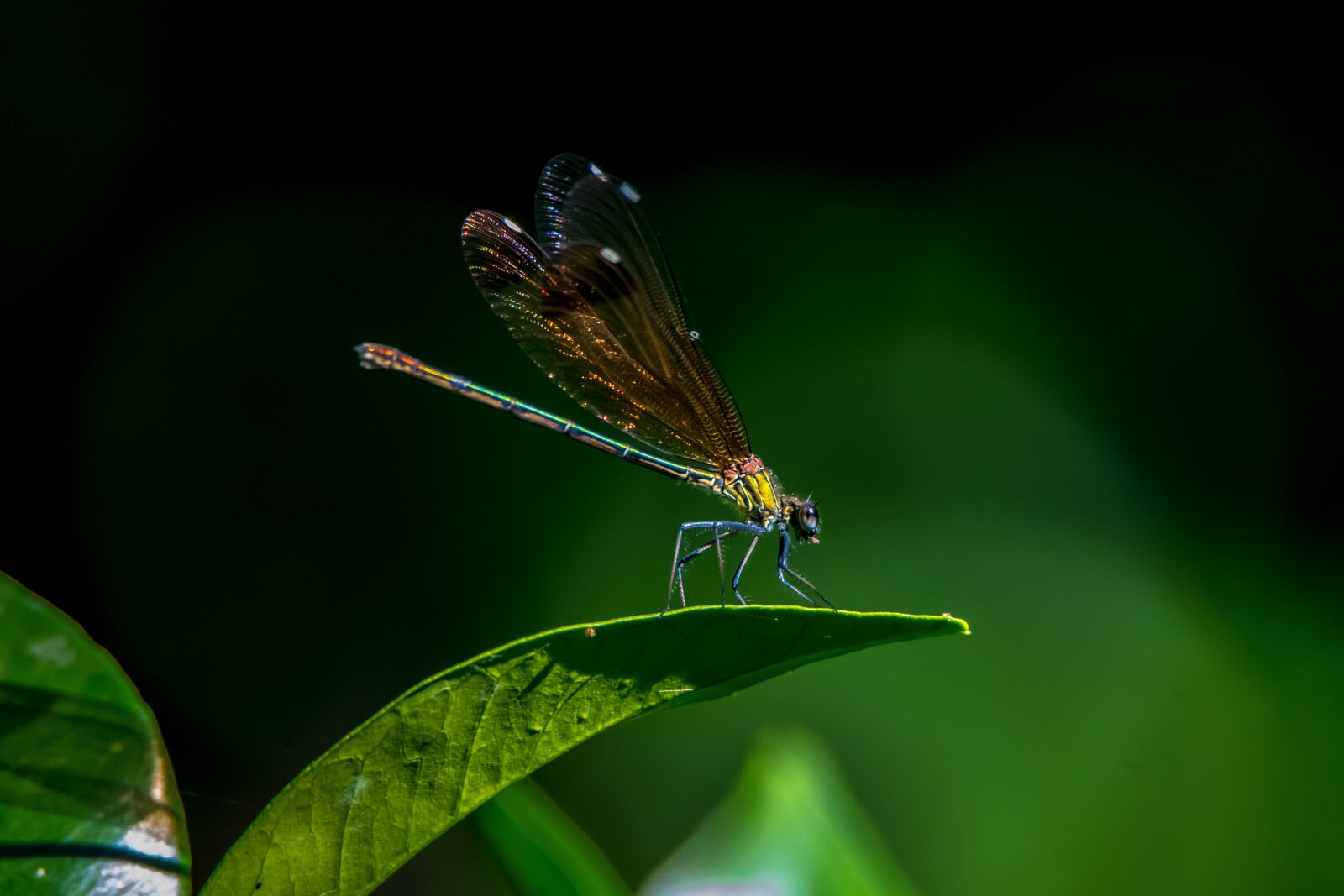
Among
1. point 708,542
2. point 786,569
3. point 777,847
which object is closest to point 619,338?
point 708,542

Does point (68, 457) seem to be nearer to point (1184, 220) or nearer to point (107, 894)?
point (107, 894)

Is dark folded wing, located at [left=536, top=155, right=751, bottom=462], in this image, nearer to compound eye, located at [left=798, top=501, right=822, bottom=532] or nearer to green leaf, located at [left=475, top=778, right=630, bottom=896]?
compound eye, located at [left=798, top=501, right=822, bottom=532]

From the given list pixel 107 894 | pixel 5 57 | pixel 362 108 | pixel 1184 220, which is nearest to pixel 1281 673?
pixel 1184 220

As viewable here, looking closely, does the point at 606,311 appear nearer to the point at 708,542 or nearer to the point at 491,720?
the point at 708,542

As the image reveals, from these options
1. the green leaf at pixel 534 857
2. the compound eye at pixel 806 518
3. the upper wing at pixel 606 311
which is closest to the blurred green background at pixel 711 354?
the compound eye at pixel 806 518

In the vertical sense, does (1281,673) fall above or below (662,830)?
above

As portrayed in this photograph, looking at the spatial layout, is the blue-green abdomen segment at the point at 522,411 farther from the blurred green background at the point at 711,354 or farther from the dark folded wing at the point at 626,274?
the blurred green background at the point at 711,354
